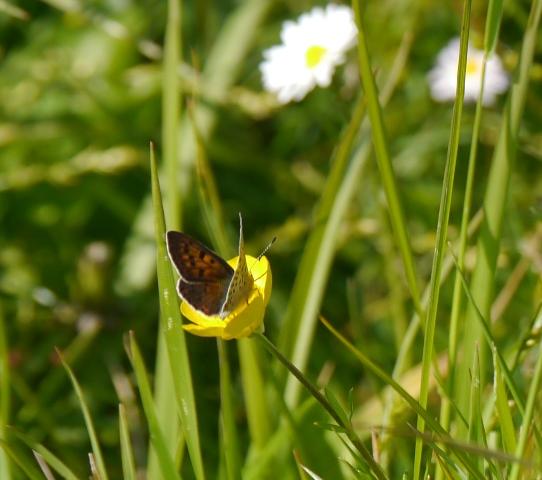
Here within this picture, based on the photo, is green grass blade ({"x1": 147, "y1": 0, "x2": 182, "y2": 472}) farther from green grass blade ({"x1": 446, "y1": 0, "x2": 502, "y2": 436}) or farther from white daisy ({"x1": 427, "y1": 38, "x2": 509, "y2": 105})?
white daisy ({"x1": 427, "y1": 38, "x2": 509, "y2": 105})

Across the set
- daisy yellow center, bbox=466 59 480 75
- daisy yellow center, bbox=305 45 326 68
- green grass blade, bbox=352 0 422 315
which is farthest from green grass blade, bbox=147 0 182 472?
daisy yellow center, bbox=466 59 480 75

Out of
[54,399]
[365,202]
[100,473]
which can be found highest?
[100,473]

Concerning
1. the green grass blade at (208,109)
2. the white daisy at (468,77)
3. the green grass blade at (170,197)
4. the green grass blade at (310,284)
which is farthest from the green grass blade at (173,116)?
the white daisy at (468,77)

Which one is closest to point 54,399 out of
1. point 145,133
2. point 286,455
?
point 145,133

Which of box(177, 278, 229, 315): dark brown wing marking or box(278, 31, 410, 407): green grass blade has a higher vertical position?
box(177, 278, 229, 315): dark brown wing marking

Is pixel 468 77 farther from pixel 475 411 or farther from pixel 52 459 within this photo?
pixel 52 459

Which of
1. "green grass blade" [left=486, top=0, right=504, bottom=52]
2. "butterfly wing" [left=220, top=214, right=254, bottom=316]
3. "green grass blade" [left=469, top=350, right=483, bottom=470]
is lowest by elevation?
"green grass blade" [left=469, top=350, right=483, bottom=470]

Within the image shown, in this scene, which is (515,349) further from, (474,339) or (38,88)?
(38,88)
